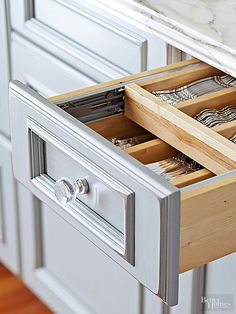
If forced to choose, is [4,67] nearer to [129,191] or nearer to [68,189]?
[68,189]

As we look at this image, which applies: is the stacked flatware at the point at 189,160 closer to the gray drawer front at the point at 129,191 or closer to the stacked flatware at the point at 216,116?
the stacked flatware at the point at 216,116

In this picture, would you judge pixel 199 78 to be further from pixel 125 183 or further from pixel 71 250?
pixel 71 250

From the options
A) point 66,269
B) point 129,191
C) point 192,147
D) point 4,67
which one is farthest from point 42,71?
point 129,191

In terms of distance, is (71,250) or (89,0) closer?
(89,0)

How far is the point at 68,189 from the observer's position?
0.97 meters

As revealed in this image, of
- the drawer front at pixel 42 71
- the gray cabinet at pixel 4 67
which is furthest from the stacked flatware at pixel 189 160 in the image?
the gray cabinet at pixel 4 67

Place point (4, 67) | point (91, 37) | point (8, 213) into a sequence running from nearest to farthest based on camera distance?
point (91, 37) → point (4, 67) → point (8, 213)

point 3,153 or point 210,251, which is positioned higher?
point 210,251

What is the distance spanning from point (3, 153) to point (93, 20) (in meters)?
0.60

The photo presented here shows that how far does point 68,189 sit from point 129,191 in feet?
0.39

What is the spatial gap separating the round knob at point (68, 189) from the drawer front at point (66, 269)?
60 centimetres

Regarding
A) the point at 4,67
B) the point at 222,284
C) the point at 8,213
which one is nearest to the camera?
the point at 222,284

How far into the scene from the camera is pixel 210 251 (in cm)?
91

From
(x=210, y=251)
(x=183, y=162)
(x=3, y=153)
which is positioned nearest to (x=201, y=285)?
(x=183, y=162)
